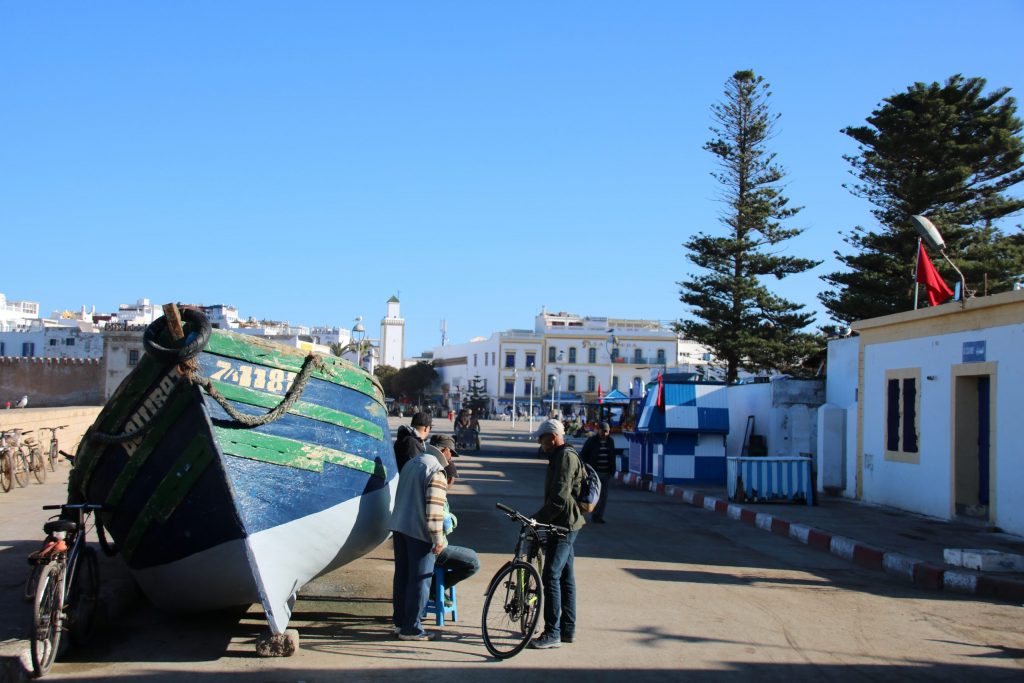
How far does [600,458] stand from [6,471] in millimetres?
9039

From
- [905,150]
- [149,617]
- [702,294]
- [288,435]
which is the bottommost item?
[149,617]

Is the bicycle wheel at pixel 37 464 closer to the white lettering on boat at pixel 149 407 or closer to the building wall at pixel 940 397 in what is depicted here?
the white lettering on boat at pixel 149 407

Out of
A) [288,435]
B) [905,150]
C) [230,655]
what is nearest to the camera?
[230,655]

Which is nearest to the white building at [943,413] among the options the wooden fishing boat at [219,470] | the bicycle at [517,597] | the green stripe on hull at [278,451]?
the bicycle at [517,597]

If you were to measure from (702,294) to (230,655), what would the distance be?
30.8 m

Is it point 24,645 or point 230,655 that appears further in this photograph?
point 230,655

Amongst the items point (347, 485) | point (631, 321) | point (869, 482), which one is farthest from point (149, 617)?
point (631, 321)

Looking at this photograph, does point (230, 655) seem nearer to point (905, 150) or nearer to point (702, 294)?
point (905, 150)

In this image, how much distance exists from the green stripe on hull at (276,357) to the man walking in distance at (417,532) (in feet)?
3.55

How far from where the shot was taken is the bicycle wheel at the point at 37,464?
52.9ft

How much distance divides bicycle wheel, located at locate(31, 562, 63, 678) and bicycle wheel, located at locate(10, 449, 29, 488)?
1033cm

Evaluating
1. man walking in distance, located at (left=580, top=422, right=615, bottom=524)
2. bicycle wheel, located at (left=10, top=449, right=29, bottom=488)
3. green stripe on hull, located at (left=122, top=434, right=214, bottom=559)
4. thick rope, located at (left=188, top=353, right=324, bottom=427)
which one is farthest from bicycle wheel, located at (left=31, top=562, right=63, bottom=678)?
bicycle wheel, located at (left=10, top=449, right=29, bottom=488)

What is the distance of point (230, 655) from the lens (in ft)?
19.8

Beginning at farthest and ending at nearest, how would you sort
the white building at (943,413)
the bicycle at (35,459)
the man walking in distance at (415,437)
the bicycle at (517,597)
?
the bicycle at (35,459) < the white building at (943,413) < the man walking in distance at (415,437) < the bicycle at (517,597)
